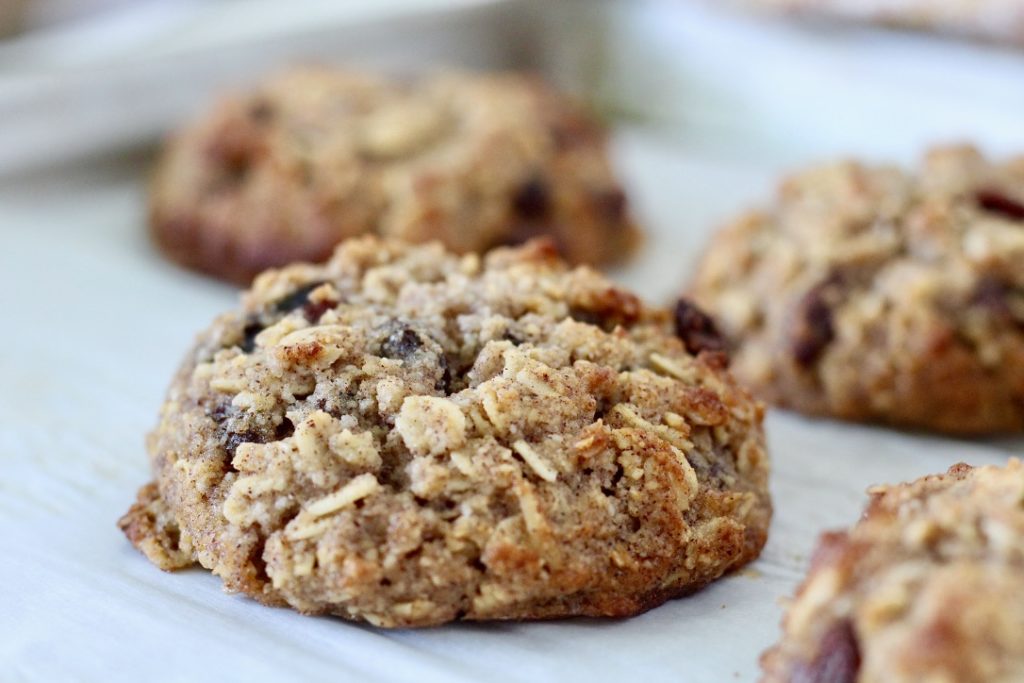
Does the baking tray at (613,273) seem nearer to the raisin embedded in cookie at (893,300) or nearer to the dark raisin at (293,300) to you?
the raisin embedded in cookie at (893,300)

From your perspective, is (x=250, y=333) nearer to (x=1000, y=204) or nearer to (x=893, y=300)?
(x=893, y=300)

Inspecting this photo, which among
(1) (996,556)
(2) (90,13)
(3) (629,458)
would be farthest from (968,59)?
(2) (90,13)

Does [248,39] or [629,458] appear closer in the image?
[629,458]

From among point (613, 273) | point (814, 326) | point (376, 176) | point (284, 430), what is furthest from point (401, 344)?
point (613, 273)

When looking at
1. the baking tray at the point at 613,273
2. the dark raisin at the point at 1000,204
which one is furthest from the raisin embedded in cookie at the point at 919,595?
the dark raisin at the point at 1000,204

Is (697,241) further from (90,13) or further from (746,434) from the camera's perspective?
(90,13)
